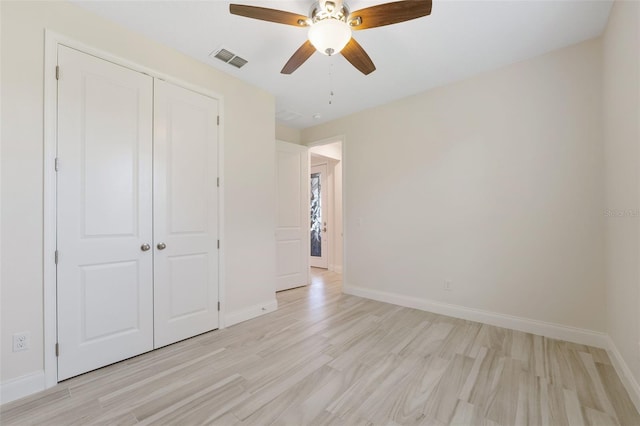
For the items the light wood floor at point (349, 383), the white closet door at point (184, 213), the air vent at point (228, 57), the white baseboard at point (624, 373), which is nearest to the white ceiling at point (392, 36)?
the air vent at point (228, 57)

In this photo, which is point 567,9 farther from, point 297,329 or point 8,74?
point 8,74

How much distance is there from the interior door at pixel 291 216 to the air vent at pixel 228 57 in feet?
5.19

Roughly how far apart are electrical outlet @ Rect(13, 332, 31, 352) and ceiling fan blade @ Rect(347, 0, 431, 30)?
3.05 m

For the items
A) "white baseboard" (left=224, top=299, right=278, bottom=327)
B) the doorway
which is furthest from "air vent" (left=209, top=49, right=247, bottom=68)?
the doorway

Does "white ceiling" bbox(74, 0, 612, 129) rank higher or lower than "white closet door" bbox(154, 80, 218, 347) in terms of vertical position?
higher

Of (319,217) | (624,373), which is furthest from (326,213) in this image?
(624,373)

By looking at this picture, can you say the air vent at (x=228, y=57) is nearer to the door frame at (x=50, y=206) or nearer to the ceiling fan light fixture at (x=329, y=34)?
the door frame at (x=50, y=206)

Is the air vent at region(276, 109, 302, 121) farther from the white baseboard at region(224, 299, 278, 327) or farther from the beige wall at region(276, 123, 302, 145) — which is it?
the white baseboard at region(224, 299, 278, 327)

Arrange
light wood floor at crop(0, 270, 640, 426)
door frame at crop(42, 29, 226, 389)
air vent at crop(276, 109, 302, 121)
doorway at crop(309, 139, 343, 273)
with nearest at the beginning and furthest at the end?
light wood floor at crop(0, 270, 640, 426) → door frame at crop(42, 29, 226, 389) → air vent at crop(276, 109, 302, 121) → doorway at crop(309, 139, 343, 273)

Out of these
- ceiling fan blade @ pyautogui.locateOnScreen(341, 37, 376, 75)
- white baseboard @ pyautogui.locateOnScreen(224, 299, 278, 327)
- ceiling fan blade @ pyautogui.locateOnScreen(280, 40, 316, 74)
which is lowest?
white baseboard @ pyautogui.locateOnScreen(224, 299, 278, 327)

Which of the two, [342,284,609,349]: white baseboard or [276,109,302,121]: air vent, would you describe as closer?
[342,284,609,349]: white baseboard

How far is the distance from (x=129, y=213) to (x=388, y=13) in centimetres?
249

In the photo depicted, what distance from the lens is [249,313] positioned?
3.13 m

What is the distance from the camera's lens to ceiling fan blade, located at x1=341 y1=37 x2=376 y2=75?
1964 mm
